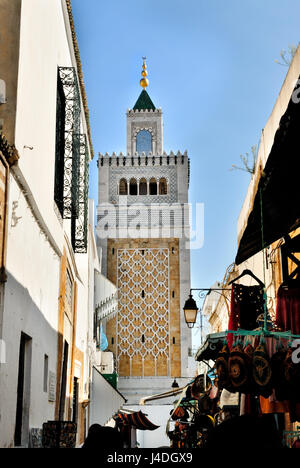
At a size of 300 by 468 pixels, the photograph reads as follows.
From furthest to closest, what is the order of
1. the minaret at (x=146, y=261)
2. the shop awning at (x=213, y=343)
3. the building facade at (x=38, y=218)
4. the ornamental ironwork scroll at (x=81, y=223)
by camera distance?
the minaret at (x=146, y=261) → the ornamental ironwork scroll at (x=81, y=223) → the shop awning at (x=213, y=343) → the building facade at (x=38, y=218)

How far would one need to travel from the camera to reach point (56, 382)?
32.1ft

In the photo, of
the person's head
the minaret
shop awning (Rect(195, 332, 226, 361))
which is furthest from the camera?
the minaret

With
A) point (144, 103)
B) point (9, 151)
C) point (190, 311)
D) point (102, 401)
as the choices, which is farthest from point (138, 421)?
point (144, 103)

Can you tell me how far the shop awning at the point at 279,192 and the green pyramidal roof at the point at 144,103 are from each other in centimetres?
3328

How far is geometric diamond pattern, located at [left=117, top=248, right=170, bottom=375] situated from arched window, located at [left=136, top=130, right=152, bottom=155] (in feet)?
22.9

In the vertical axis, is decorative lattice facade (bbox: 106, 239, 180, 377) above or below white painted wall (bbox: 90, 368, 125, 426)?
A: above

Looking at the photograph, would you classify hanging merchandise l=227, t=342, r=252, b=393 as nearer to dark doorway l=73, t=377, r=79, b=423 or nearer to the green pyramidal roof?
dark doorway l=73, t=377, r=79, b=423

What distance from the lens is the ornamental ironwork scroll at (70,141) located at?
426 inches

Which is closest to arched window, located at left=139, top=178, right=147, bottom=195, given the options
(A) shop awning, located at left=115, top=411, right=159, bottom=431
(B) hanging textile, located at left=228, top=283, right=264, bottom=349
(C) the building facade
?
(A) shop awning, located at left=115, top=411, right=159, bottom=431

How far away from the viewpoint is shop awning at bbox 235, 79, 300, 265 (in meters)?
3.66

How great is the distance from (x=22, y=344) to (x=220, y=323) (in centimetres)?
1202

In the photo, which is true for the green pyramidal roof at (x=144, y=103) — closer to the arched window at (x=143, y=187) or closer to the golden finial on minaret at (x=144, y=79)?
the golden finial on minaret at (x=144, y=79)

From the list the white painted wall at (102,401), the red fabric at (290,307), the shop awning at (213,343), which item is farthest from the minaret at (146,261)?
the red fabric at (290,307)
